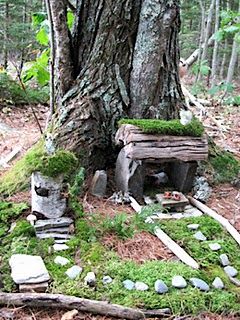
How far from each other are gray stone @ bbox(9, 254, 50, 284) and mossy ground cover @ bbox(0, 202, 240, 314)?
0.18ft

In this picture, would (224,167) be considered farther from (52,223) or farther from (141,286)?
(141,286)

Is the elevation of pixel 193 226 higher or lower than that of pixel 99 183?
lower

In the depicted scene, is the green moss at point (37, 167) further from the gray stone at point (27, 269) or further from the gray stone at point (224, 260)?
the gray stone at point (224, 260)

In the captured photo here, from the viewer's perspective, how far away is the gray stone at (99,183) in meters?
3.45

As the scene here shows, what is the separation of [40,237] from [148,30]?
2107 millimetres

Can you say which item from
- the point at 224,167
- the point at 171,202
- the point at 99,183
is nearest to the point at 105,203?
the point at 99,183

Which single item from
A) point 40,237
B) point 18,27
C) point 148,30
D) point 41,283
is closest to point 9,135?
point 148,30

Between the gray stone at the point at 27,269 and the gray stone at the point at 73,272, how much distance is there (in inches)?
5.4

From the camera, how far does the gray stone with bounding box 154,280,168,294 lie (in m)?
2.33

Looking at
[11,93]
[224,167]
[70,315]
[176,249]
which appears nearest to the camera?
[70,315]

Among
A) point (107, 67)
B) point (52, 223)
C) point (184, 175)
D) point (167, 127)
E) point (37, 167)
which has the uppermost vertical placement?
point (107, 67)

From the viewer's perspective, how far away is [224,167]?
4.11 metres

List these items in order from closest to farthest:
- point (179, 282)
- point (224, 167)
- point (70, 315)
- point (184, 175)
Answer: point (70, 315)
point (179, 282)
point (184, 175)
point (224, 167)

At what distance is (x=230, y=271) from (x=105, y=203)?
3.89 ft
